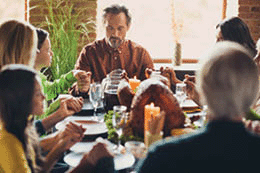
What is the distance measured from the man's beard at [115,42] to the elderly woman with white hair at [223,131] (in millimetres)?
2157

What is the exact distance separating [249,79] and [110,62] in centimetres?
236

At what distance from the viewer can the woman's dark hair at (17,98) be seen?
1.17 metres

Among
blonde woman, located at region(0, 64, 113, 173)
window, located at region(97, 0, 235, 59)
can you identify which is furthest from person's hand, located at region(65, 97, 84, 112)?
window, located at region(97, 0, 235, 59)

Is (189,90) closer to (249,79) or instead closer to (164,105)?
(164,105)

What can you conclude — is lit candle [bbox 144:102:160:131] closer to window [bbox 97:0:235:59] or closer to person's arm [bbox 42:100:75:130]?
person's arm [bbox 42:100:75:130]

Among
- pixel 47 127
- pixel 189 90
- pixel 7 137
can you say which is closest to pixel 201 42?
pixel 189 90

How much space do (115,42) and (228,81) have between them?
2224 mm

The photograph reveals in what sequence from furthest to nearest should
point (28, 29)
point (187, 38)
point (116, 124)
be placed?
point (187, 38) < point (28, 29) < point (116, 124)

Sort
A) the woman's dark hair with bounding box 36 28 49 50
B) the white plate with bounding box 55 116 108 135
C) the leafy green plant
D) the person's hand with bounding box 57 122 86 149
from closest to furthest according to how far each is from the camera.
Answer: the person's hand with bounding box 57 122 86 149, the white plate with bounding box 55 116 108 135, the woman's dark hair with bounding box 36 28 49 50, the leafy green plant

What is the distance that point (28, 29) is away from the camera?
1715 mm

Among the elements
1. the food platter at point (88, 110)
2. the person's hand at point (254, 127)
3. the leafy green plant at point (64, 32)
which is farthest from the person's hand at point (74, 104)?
the leafy green plant at point (64, 32)

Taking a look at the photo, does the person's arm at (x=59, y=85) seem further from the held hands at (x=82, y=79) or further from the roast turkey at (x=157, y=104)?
the roast turkey at (x=157, y=104)

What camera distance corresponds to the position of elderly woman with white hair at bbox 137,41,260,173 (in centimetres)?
88

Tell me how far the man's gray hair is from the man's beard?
2152 mm
